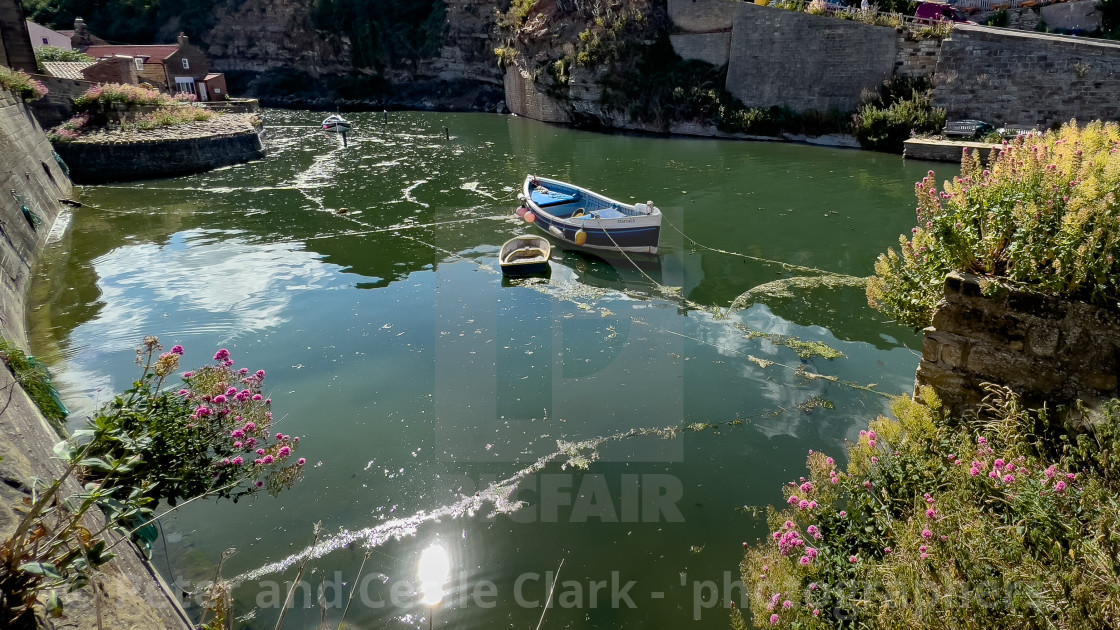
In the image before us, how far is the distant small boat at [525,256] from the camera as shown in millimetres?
12656

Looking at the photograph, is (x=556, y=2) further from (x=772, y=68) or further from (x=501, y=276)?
(x=501, y=276)

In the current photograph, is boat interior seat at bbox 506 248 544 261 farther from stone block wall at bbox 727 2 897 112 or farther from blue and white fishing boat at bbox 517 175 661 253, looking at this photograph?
stone block wall at bbox 727 2 897 112

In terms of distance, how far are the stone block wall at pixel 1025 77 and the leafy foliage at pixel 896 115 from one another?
644 millimetres

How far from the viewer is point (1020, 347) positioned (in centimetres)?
420

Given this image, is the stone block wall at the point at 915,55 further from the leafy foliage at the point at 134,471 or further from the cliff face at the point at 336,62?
the cliff face at the point at 336,62

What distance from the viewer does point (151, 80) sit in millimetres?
42938

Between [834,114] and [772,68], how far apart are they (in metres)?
4.19

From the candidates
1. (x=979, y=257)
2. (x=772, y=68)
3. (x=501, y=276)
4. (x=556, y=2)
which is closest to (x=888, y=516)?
(x=979, y=257)

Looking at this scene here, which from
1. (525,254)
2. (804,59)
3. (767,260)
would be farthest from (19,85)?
(804,59)

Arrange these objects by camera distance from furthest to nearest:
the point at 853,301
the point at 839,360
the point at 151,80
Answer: the point at 151,80
the point at 853,301
the point at 839,360

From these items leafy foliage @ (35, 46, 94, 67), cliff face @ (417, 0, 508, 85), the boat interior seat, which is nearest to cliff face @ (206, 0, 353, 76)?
cliff face @ (417, 0, 508, 85)

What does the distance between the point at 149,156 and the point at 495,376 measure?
74.9 ft

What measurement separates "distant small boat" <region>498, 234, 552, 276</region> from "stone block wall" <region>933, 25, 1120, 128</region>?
73.6ft

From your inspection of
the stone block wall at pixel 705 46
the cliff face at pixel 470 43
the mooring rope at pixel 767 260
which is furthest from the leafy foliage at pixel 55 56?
the mooring rope at pixel 767 260
